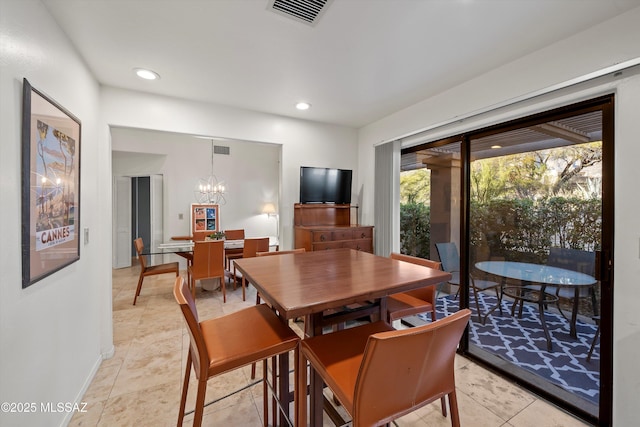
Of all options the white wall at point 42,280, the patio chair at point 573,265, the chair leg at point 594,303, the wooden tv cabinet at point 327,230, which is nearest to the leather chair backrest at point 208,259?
the wooden tv cabinet at point 327,230

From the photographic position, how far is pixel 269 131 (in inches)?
126

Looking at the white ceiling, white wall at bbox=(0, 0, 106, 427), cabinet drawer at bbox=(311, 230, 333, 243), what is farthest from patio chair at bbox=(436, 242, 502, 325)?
white wall at bbox=(0, 0, 106, 427)

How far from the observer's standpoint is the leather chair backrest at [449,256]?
108 inches

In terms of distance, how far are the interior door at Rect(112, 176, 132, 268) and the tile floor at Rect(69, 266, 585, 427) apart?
3.72m

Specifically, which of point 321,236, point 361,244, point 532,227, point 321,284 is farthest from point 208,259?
point 532,227

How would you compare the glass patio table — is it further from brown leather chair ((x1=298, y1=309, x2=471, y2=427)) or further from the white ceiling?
the white ceiling

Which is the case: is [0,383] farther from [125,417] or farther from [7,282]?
[125,417]

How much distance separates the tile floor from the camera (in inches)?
66.5

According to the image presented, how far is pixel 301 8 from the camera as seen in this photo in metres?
1.50

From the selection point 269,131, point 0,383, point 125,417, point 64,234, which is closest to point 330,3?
point 269,131

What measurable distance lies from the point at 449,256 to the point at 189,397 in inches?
106

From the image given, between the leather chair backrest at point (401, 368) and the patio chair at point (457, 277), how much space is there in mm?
1571

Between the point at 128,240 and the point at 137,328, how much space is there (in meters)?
3.75

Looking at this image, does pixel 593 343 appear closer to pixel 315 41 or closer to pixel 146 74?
pixel 315 41
